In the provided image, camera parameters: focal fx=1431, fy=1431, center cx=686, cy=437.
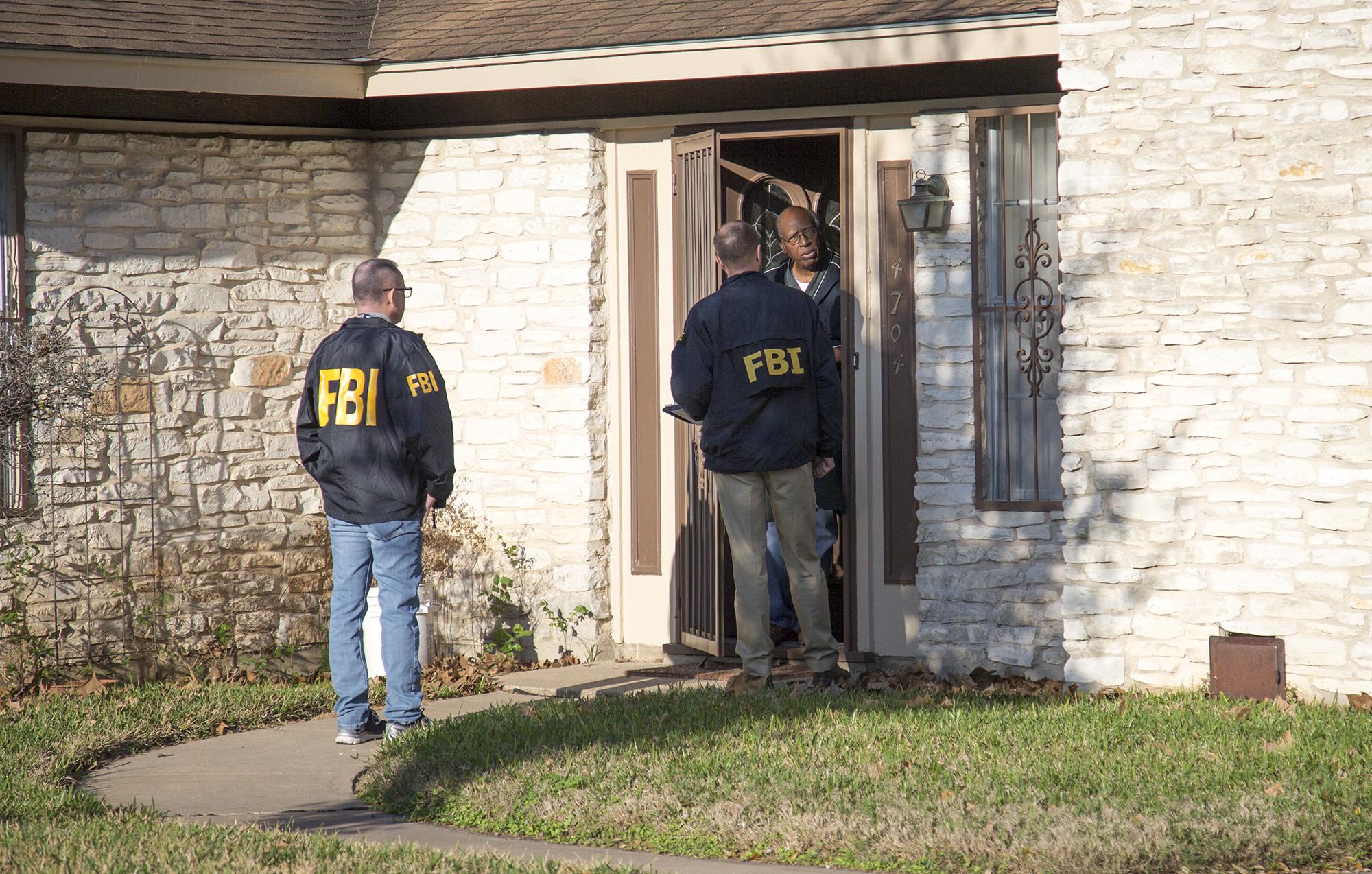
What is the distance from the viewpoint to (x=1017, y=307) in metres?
7.25

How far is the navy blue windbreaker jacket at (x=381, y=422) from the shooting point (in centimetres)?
582

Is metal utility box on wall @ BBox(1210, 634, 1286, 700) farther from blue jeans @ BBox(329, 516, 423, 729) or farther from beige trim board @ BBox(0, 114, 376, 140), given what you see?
beige trim board @ BBox(0, 114, 376, 140)

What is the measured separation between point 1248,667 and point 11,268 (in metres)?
6.30

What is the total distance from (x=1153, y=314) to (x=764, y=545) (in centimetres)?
199

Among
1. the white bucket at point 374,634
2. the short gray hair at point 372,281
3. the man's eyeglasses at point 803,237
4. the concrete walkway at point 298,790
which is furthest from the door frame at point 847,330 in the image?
the short gray hair at point 372,281

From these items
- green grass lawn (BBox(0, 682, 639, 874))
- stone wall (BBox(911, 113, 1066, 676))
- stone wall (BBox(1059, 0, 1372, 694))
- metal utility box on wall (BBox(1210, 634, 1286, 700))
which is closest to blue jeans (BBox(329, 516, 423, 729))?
green grass lawn (BBox(0, 682, 639, 874))

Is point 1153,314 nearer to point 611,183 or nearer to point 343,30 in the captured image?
point 611,183

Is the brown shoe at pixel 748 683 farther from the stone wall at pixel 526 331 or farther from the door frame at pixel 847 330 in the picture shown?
the stone wall at pixel 526 331

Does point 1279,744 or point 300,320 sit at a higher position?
point 300,320

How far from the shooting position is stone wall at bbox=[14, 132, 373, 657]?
7.53 metres

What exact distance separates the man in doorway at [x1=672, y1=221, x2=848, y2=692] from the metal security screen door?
3.15 feet

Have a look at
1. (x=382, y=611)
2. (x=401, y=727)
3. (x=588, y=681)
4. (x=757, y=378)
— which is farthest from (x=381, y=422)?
(x=588, y=681)

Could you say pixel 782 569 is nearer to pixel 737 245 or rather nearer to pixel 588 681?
pixel 588 681

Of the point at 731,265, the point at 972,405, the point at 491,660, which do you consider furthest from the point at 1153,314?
the point at 491,660
